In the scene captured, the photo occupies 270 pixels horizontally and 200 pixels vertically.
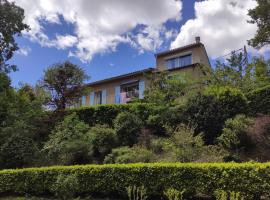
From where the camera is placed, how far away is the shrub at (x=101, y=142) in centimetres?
1694

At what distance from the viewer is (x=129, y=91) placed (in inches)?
1344

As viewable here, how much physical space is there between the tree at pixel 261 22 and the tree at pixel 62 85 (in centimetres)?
1219

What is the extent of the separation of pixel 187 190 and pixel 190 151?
3474mm

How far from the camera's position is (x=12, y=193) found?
12883 millimetres

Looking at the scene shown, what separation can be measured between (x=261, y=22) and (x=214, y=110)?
8081 millimetres

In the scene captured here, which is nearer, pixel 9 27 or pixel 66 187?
pixel 66 187

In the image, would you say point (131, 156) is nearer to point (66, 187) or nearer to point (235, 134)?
point (66, 187)

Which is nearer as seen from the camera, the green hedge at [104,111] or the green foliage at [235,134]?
the green foliage at [235,134]

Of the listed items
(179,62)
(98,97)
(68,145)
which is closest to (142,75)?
(179,62)

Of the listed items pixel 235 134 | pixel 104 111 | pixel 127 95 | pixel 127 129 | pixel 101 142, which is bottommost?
pixel 101 142

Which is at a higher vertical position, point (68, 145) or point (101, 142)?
point (101, 142)

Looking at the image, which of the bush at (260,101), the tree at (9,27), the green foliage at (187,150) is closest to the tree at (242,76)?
the bush at (260,101)

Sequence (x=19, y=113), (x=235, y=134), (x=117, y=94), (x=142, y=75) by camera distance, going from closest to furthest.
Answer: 1. (x=235, y=134)
2. (x=19, y=113)
3. (x=142, y=75)
4. (x=117, y=94)

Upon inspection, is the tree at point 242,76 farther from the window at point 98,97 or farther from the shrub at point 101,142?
the window at point 98,97
